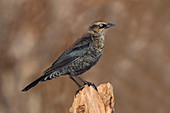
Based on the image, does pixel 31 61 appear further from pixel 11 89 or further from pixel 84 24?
pixel 84 24

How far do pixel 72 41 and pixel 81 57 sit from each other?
12.0ft

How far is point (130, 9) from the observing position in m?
8.16

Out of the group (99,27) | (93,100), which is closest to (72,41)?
(99,27)

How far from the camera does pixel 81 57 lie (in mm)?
5043

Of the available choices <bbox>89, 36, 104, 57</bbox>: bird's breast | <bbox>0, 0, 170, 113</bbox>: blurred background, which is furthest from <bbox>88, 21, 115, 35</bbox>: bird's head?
<bbox>0, 0, 170, 113</bbox>: blurred background

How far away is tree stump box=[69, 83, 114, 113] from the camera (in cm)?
452

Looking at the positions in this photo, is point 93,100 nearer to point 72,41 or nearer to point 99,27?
point 99,27

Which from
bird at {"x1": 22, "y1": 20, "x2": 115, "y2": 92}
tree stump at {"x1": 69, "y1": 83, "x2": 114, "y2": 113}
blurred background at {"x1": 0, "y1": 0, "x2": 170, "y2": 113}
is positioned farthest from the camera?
blurred background at {"x1": 0, "y1": 0, "x2": 170, "y2": 113}

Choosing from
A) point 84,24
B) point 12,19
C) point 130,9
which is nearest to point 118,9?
point 130,9

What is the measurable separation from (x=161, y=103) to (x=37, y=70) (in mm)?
3816

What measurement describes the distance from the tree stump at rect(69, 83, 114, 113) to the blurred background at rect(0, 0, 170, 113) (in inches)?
116

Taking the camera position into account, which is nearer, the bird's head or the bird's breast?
the bird's breast

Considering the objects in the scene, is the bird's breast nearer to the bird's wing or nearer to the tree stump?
the bird's wing

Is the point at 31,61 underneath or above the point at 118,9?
above
